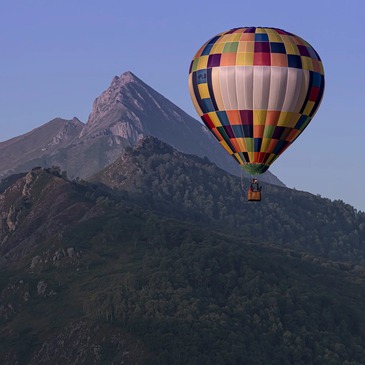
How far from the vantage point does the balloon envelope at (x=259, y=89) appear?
614 feet

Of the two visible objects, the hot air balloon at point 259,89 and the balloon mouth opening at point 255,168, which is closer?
the balloon mouth opening at point 255,168

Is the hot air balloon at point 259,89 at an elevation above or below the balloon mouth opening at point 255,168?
above

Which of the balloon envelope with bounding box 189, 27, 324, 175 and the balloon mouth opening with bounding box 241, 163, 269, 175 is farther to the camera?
the balloon envelope with bounding box 189, 27, 324, 175

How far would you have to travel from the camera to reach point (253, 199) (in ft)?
561

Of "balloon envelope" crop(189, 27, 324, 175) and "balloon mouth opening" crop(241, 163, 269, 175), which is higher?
"balloon envelope" crop(189, 27, 324, 175)

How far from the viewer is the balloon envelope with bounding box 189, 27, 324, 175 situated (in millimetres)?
187250

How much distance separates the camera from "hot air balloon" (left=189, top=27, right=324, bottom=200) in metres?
187

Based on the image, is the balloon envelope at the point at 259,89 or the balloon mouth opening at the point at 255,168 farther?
the balloon envelope at the point at 259,89

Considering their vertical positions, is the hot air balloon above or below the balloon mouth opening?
above

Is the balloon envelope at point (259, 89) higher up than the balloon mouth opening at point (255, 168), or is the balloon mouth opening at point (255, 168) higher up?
the balloon envelope at point (259, 89)

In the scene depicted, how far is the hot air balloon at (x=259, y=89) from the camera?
614 feet

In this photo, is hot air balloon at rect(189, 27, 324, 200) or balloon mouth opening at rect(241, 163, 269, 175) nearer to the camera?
balloon mouth opening at rect(241, 163, 269, 175)

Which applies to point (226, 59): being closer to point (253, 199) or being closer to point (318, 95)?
point (318, 95)

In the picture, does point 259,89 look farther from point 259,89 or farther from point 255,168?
point 255,168
